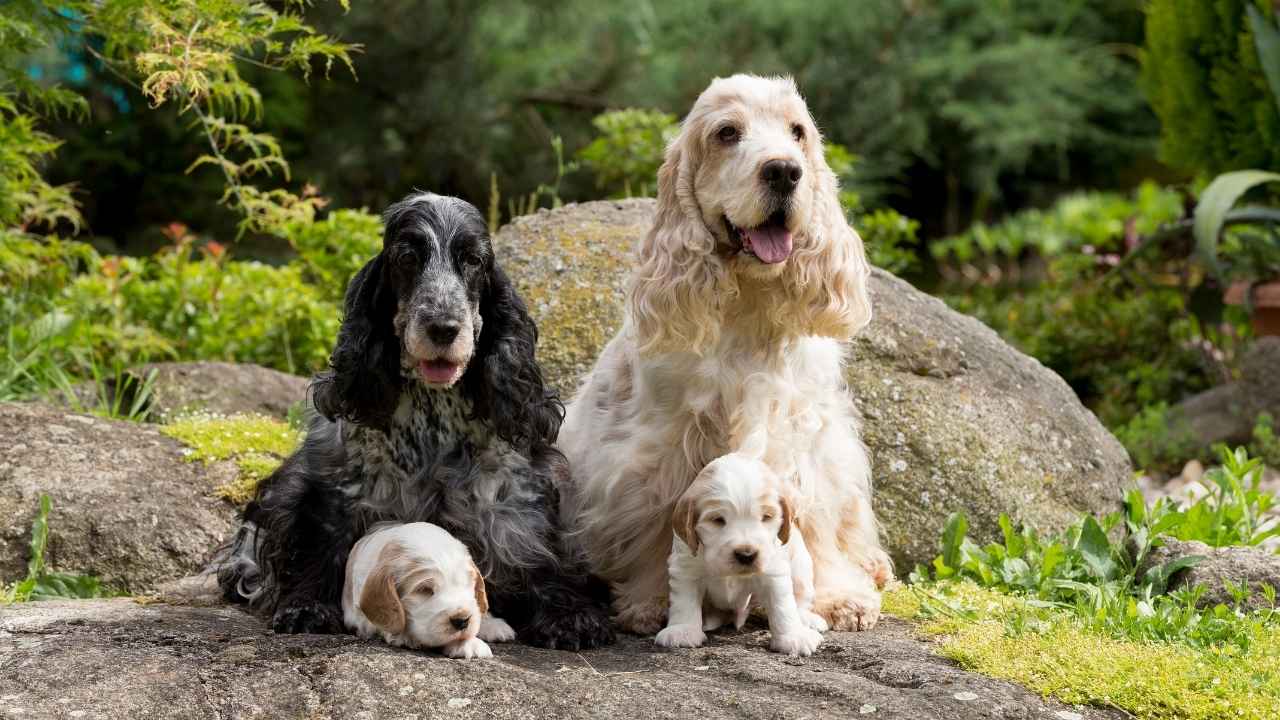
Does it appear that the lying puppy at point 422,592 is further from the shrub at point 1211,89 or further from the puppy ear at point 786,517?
the shrub at point 1211,89

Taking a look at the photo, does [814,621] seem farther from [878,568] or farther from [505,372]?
[505,372]

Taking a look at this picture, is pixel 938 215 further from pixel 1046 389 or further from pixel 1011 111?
pixel 1046 389

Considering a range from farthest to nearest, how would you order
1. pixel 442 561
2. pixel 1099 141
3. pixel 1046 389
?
pixel 1099 141 < pixel 1046 389 < pixel 442 561

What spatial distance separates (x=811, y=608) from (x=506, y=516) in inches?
43.3

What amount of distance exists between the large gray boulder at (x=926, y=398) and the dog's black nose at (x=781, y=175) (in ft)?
5.72

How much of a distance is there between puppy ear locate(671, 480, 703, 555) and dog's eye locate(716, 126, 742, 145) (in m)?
1.13

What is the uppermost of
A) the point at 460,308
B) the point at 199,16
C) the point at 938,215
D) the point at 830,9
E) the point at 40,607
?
the point at 830,9

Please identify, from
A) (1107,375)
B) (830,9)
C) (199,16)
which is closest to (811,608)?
(199,16)

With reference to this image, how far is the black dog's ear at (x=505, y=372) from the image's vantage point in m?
4.42

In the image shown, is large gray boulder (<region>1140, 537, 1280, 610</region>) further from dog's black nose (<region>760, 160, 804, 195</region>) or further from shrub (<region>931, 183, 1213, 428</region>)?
shrub (<region>931, 183, 1213, 428</region>)

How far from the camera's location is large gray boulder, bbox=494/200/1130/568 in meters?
5.78

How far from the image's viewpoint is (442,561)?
4109 mm

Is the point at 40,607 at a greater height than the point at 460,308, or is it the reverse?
the point at 460,308

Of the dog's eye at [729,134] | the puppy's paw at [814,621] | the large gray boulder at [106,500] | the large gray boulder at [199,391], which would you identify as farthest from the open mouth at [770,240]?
the large gray boulder at [199,391]
